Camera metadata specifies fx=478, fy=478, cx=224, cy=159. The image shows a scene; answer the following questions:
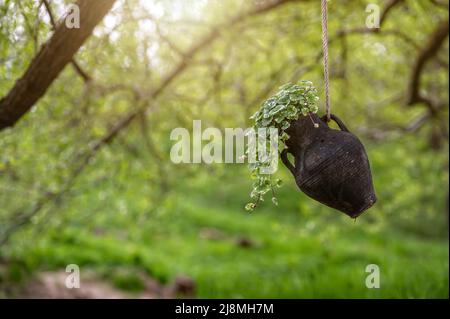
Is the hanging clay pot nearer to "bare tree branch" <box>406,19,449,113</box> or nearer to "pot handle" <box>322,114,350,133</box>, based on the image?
"pot handle" <box>322,114,350,133</box>

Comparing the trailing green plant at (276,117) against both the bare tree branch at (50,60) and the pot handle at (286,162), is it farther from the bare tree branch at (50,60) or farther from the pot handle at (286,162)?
the bare tree branch at (50,60)

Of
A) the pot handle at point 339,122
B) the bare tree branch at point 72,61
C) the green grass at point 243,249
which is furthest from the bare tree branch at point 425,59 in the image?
the bare tree branch at point 72,61

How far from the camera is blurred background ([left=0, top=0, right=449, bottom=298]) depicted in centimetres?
415

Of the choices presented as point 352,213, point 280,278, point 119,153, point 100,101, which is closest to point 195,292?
point 280,278

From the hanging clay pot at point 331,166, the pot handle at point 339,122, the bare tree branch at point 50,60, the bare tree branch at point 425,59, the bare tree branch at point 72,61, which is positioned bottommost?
the hanging clay pot at point 331,166

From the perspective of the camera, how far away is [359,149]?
6.74 feet

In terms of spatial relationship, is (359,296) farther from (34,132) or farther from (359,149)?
(34,132)

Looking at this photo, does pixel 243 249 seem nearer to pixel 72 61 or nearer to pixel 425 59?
pixel 425 59

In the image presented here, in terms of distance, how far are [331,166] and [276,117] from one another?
312mm

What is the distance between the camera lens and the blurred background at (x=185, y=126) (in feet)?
13.6

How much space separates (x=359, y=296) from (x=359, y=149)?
296cm

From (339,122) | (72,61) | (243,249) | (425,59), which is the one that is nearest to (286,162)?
(339,122)

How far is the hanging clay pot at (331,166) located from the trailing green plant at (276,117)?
0.05 metres

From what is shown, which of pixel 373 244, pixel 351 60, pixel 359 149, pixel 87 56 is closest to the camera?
pixel 359 149
